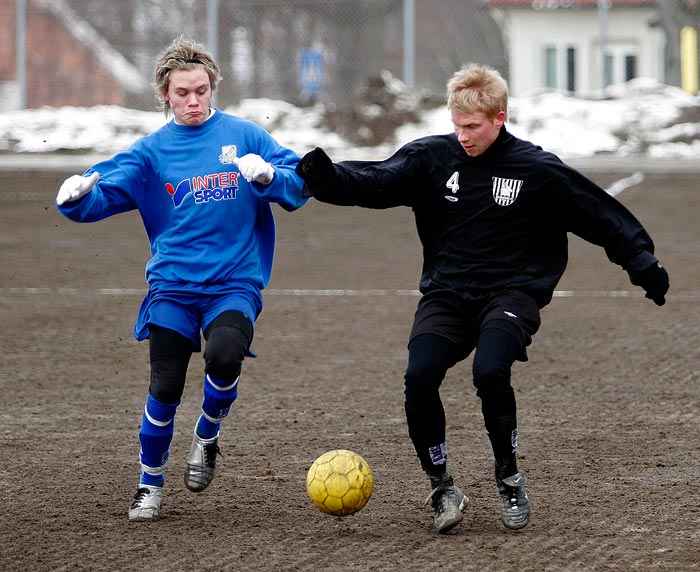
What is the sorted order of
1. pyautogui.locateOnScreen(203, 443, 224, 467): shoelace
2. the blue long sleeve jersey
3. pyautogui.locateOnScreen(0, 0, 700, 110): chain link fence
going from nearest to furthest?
the blue long sleeve jersey < pyautogui.locateOnScreen(203, 443, 224, 467): shoelace < pyautogui.locateOnScreen(0, 0, 700, 110): chain link fence

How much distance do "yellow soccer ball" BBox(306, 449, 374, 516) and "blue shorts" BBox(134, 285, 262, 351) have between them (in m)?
0.65

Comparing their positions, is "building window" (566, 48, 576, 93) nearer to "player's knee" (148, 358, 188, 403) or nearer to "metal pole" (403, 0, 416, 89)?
"metal pole" (403, 0, 416, 89)

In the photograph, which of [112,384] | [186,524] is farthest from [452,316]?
[112,384]

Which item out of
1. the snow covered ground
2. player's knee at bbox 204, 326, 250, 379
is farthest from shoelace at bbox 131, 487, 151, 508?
the snow covered ground

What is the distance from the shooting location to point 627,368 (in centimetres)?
834

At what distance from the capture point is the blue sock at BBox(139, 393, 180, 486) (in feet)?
17.2

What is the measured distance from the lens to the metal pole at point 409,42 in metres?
24.5

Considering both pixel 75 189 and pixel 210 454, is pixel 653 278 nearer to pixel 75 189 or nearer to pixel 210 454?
pixel 210 454

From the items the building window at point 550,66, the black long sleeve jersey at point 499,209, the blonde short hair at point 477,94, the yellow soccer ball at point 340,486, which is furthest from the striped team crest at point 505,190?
the building window at point 550,66

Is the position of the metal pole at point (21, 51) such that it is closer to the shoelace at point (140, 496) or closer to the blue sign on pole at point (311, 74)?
the blue sign on pole at point (311, 74)

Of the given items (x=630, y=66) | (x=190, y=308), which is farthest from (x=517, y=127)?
(x=190, y=308)

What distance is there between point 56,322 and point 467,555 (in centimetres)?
617

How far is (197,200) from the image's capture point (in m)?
5.27

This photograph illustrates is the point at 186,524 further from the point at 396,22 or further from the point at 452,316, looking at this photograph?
the point at 396,22
